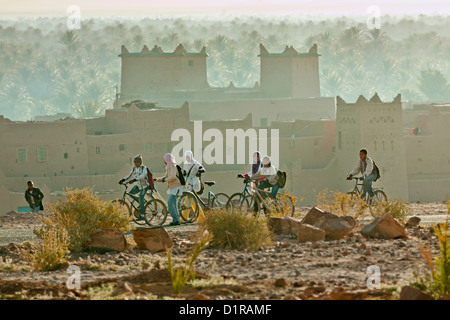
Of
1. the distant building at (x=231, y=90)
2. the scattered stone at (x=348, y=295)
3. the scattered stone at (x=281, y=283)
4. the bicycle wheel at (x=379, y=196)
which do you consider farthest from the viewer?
the distant building at (x=231, y=90)

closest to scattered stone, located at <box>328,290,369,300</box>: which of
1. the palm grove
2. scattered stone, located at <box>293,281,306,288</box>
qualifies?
scattered stone, located at <box>293,281,306,288</box>

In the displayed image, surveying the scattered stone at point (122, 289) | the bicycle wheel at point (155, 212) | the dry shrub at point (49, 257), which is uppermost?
the bicycle wheel at point (155, 212)

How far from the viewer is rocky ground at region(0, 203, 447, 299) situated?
352 inches

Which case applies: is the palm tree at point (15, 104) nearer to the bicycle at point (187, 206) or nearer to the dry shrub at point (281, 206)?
the bicycle at point (187, 206)

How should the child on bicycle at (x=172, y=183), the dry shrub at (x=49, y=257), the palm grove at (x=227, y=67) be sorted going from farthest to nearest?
1. the palm grove at (x=227, y=67)
2. the child on bicycle at (x=172, y=183)
3. the dry shrub at (x=49, y=257)

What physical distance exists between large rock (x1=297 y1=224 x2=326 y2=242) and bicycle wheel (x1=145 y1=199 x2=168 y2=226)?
3443 millimetres

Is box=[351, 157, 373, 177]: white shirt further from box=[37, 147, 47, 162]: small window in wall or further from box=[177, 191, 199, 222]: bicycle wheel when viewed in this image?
box=[37, 147, 47, 162]: small window in wall

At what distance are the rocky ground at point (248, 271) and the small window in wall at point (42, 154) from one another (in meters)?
29.8

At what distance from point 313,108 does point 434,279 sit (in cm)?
4897

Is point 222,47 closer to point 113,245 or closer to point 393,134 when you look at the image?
point 393,134

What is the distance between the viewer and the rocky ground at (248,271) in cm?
895

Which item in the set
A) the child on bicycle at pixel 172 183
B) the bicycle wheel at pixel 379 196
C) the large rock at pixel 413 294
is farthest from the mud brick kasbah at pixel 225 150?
the large rock at pixel 413 294

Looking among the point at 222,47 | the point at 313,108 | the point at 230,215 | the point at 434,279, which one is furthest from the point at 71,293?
the point at 222,47

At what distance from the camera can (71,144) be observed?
4356 centimetres
